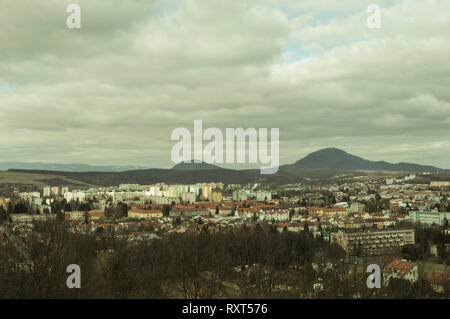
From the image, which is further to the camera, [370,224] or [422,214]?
[422,214]

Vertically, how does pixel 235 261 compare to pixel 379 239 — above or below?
above

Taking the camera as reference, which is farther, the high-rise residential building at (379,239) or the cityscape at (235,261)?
the high-rise residential building at (379,239)

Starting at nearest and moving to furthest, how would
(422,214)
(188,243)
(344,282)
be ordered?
(344,282) < (188,243) < (422,214)

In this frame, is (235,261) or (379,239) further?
(379,239)

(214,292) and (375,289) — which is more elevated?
(375,289)

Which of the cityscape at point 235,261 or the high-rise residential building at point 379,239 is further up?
the cityscape at point 235,261

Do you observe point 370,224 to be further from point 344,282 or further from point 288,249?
point 344,282

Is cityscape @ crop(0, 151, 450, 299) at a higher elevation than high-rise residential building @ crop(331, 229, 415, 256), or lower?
higher

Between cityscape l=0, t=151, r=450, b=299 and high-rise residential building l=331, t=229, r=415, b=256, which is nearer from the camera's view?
cityscape l=0, t=151, r=450, b=299
